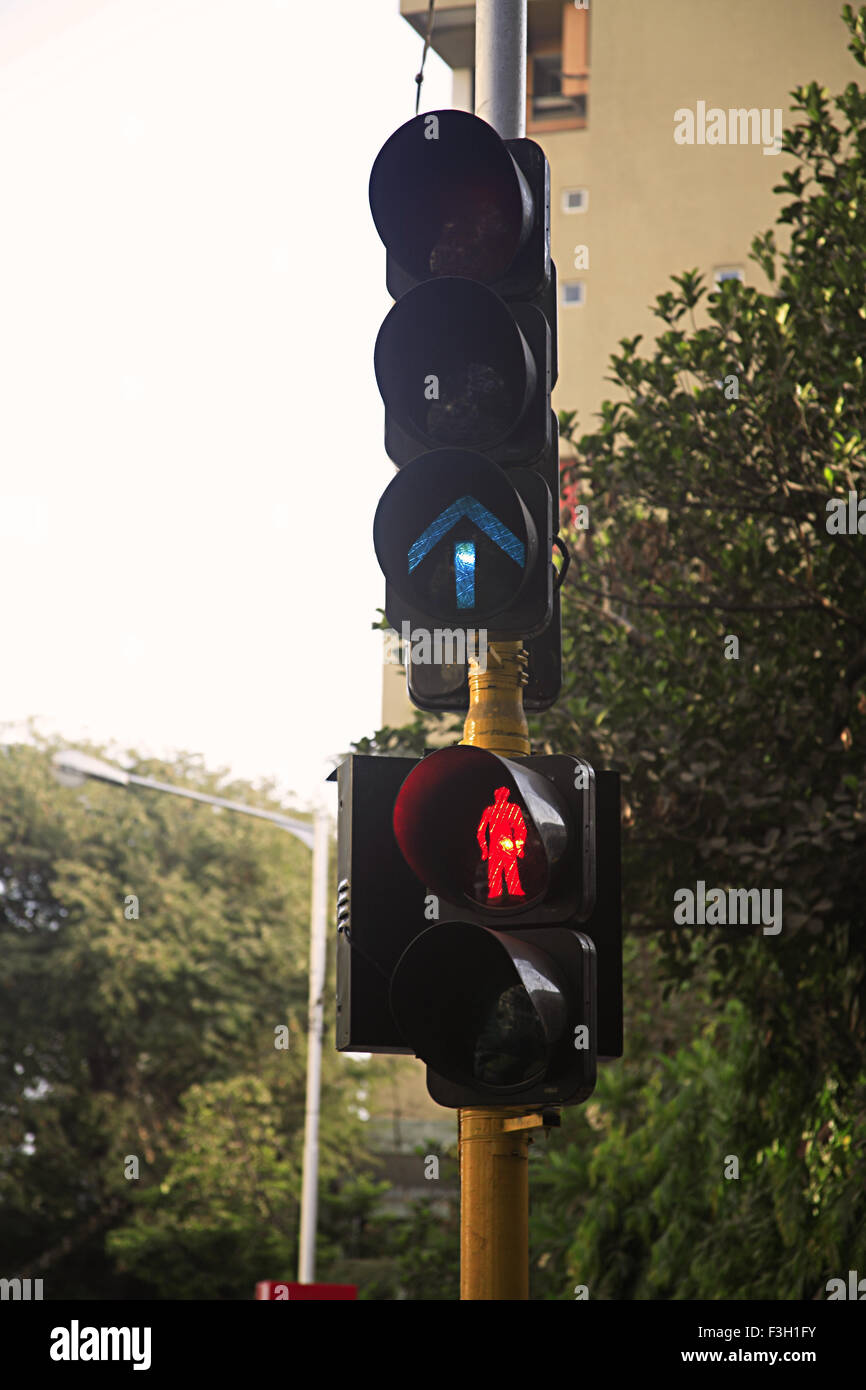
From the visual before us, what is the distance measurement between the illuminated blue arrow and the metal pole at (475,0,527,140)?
1.08 meters

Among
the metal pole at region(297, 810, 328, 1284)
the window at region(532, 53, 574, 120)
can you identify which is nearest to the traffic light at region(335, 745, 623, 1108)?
the metal pole at region(297, 810, 328, 1284)

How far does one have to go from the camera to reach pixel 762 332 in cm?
1042

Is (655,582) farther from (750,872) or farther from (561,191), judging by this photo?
(561,191)

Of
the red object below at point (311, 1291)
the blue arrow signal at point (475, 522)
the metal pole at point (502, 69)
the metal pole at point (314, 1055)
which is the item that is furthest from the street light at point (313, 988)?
the blue arrow signal at point (475, 522)

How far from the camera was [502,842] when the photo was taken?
3213 millimetres

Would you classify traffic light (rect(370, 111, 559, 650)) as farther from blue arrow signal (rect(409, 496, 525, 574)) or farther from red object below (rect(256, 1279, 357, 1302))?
red object below (rect(256, 1279, 357, 1302))

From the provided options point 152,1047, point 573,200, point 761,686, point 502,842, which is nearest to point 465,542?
point 502,842

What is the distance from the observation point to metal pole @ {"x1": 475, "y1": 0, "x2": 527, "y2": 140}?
394cm

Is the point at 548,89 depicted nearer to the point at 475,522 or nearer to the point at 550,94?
the point at 550,94

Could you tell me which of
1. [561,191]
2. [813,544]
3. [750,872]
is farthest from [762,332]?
[561,191]

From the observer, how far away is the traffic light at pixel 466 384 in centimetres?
335

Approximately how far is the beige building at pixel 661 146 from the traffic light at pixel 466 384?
30373 mm

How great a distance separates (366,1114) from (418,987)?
31.1m

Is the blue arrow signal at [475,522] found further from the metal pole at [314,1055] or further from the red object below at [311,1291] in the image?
the metal pole at [314,1055]
